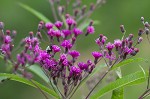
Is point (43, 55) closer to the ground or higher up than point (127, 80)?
higher up

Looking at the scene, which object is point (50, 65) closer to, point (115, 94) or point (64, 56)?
point (64, 56)

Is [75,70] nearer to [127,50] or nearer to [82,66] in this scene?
[82,66]

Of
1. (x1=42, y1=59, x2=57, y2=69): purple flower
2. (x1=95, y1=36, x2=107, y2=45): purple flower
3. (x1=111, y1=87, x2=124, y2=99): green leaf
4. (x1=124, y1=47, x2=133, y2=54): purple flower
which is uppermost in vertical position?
(x1=42, y1=59, x2=57, y2=69): purple flower

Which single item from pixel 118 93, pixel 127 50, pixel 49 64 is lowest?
pixel 118 93

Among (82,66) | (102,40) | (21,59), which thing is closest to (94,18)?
(102,40)

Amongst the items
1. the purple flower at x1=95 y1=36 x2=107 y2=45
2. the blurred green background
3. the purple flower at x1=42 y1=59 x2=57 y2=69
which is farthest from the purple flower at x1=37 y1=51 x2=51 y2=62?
the blurred green background

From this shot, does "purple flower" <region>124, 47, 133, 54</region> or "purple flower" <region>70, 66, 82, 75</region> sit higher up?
A: "purple flower" <region>70, 66, 82, 75</region>

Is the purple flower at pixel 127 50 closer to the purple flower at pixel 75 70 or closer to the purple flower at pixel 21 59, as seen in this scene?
the purple flower at pixel 75 70

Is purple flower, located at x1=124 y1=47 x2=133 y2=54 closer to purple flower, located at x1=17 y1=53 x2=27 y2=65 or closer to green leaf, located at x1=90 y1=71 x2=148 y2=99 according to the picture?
green leaf, located at x1=90 y1=71 x2=148 y2=99
